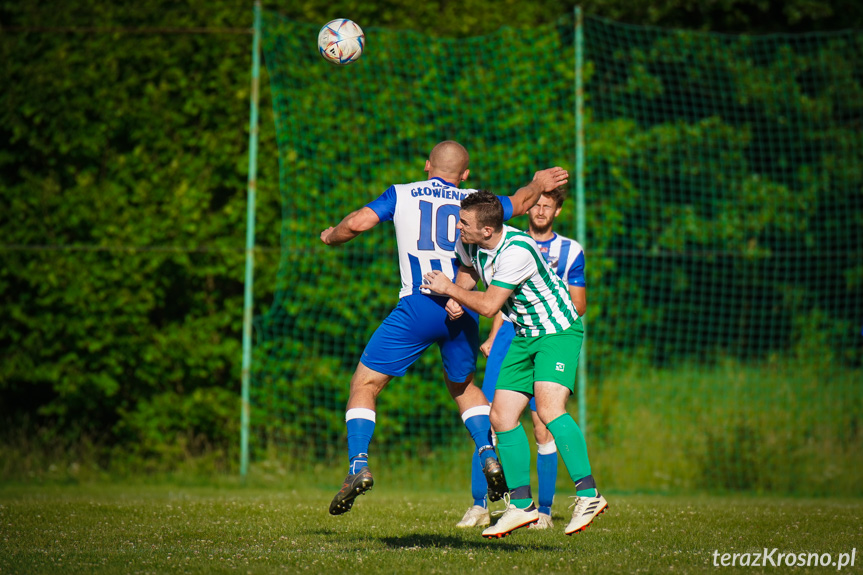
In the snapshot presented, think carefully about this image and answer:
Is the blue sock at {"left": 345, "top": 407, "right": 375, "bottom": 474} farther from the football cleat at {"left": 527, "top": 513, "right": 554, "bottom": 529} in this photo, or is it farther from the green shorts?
the football cleat at {"left": 527, "top": 513, "right": 554, "bottom": 529}

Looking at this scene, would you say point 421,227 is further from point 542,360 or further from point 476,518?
point 476,518

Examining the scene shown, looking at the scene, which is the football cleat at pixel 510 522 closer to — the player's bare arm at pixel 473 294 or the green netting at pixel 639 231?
the player's bare arm at pixel 473 294

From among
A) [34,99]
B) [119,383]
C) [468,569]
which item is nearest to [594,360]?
[119,383]

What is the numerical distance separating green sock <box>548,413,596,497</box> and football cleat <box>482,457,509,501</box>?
0.41m

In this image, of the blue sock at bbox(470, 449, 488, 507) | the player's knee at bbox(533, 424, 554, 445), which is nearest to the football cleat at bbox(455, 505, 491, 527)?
the blue sock at bbox(470, 449, 488, 507)

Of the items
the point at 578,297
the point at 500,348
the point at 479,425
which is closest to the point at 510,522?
the point at 479,425

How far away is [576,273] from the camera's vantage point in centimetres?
680

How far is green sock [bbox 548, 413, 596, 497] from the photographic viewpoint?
508 centimetres

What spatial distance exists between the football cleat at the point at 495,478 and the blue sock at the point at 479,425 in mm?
421

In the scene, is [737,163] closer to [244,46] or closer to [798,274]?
[798,274]

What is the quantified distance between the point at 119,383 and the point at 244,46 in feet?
14.4

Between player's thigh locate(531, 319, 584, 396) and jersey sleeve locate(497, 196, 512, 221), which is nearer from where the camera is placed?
player's thigh locate(531, 319, 584, 396)

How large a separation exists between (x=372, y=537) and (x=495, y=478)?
1.16 meters

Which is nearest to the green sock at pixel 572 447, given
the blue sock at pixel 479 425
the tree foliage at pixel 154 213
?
the blue sock at pixel 479 425
